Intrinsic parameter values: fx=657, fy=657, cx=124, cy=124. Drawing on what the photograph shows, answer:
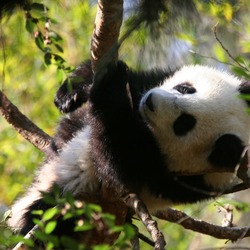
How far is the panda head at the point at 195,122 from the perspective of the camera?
3992mm

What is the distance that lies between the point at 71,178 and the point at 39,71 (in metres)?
3.65

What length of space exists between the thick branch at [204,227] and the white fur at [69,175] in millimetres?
632

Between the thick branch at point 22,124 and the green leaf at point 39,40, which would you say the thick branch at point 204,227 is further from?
the green leaf at point 39,40

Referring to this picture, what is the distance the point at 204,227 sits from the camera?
14.6 feet

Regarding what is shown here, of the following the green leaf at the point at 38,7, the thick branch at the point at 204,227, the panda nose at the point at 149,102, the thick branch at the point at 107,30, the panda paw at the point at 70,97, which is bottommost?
the thick branch at the point at 204,227

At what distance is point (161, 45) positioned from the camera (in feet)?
9.03

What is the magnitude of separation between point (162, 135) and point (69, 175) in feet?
2.49

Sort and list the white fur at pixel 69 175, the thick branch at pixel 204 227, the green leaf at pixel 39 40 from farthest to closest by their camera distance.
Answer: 1. the white fur at pixel 69 175
2. the thick branch at pixel 204 227
3. the green leaf at pixel 39 40

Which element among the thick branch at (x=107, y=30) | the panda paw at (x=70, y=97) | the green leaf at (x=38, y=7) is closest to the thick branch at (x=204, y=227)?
the panda paw at (x=70, y=97)

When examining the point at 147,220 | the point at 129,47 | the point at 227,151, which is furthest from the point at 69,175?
the point at 129,47

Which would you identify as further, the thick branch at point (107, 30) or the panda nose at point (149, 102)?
the panda nose at point (149, 102)

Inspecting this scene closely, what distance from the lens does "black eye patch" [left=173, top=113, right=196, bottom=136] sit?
4.11 metres

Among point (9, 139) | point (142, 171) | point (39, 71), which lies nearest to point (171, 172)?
point (142, 171)

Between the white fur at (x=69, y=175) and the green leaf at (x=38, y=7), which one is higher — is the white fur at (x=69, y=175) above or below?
below
